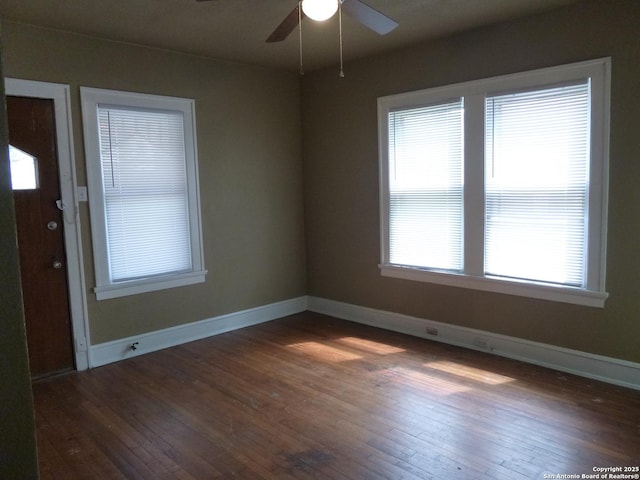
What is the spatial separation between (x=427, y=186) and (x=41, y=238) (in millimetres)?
3243

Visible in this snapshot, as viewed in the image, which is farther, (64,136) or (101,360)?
(101,360)

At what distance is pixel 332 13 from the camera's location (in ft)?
8.50

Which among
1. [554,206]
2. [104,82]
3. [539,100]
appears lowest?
[554,206]

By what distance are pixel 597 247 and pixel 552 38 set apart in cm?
155

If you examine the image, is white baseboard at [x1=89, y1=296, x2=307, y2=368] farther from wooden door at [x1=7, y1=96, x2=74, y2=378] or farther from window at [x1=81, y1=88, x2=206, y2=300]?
window at [x1=81, y1=88, x2=206, y2=300]

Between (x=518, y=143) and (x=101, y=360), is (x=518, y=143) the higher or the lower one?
the higher one

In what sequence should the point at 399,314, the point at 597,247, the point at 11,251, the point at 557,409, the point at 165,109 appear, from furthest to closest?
1. the point at 399,314
2. the point at 165,109
3. the point at 597,247
4. the point at 557,409
5. the point at 11,251

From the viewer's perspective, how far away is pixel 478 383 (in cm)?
341

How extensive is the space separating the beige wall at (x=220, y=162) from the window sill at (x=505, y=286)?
131cm

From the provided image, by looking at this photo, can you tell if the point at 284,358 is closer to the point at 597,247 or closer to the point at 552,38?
the point at 597,247

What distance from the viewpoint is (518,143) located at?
3670mm

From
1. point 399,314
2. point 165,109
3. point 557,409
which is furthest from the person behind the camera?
point 399,314

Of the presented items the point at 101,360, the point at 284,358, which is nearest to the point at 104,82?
the point at 101,360

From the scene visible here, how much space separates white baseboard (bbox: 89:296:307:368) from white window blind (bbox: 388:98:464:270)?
1.43 metres
